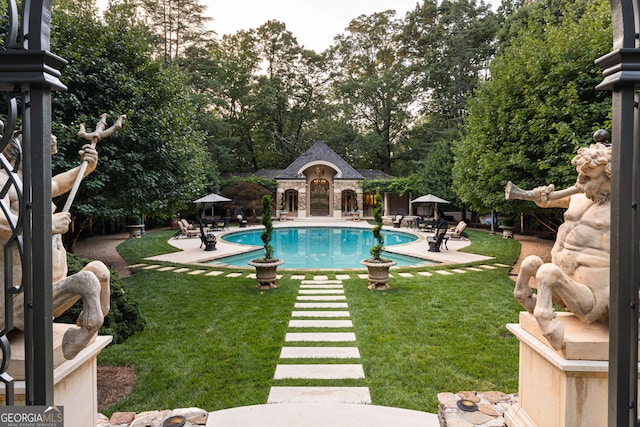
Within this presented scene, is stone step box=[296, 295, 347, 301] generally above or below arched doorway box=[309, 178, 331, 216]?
below

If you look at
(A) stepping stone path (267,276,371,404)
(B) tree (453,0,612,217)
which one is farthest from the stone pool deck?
(A) stepping stone path (267,276,371,404)

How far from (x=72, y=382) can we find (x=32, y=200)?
128 centimetres

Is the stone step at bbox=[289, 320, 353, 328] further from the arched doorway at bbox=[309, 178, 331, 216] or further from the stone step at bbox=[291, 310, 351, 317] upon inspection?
the arched doorway at bbox=[309, 178, 331, 216]

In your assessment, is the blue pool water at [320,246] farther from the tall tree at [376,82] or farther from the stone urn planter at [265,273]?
the tall tree at [376,82]

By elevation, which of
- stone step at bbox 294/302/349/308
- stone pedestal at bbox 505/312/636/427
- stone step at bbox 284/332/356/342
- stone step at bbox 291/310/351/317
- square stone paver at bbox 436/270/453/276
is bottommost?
stone step at bbox 284/332/356/342

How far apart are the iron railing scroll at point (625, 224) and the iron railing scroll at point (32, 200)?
273 cm

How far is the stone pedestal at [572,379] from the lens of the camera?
7.15 feet

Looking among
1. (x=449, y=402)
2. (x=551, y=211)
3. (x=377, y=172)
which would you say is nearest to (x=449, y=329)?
(x=449, y=402)

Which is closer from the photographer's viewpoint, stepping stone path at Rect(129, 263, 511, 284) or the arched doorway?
stepping stone path at Rect(129, 263, 511, 284)

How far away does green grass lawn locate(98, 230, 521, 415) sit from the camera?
3961 millimetres

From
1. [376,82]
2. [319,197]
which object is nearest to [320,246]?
[319,197]

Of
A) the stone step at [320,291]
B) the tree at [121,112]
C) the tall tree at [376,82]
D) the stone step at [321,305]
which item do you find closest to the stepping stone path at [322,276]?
the stone step at [320,291]

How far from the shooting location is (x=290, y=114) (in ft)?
124

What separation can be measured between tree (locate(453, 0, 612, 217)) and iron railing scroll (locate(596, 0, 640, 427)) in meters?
6.65
